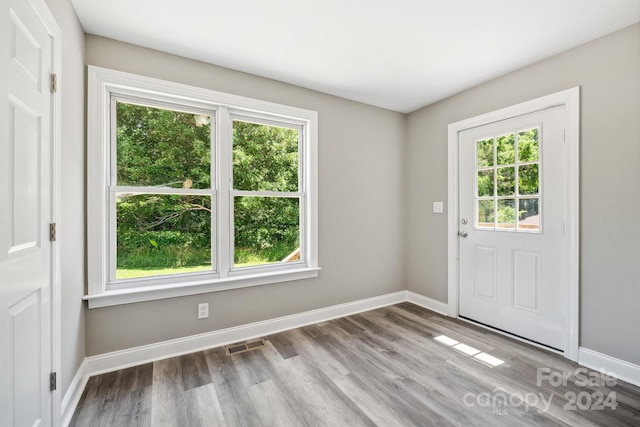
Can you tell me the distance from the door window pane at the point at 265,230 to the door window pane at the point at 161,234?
0.93 feet

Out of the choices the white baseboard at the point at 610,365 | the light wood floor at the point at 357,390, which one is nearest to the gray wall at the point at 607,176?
the white baseboard at the point at 610,365

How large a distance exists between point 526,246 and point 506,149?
93cm

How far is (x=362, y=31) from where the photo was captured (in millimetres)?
2020

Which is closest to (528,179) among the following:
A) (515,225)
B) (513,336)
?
(515,225)

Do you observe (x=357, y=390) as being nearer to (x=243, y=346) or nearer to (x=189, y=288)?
(x=243, y=346)

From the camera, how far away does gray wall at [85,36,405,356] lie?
2.13m

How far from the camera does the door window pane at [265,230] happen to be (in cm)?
268

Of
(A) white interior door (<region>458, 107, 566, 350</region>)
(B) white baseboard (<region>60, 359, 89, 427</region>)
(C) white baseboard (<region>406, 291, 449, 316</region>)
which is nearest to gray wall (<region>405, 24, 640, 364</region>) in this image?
(A) white interior door (<region>458, 107, 566, 350</region>)

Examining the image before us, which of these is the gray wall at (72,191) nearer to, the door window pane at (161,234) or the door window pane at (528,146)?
the door window pane at (161,234)

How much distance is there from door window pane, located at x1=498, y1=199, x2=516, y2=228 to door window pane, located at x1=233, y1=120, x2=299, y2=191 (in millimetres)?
2060

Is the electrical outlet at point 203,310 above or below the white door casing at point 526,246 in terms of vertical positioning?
below

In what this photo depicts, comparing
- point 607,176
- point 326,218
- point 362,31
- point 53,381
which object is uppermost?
point 362,31

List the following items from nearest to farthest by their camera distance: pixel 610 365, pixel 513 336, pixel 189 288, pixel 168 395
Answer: pixel 168 395
pixel 610 365
pixel 189 288
pixel 513 336

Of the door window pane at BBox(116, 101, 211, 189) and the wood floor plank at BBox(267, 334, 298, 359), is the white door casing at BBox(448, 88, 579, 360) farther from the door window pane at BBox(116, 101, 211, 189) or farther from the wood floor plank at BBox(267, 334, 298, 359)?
the door window pane at BBox(116, 101, 211, 189)
